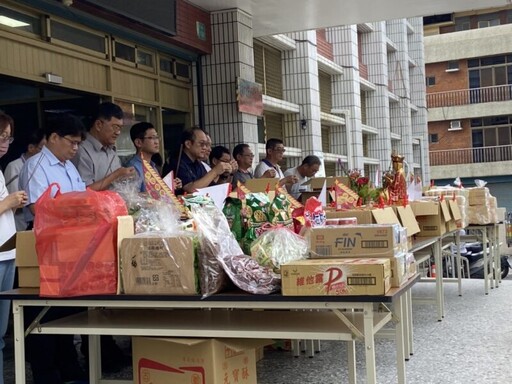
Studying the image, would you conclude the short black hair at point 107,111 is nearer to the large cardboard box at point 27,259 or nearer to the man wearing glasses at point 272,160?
the large cardboard box at point 27,259

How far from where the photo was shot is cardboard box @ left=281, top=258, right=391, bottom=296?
8.63 feet

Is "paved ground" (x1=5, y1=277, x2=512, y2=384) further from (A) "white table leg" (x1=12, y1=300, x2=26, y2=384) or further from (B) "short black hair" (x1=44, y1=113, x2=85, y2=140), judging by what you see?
(B) "short black hair" (x1=44, y1=113, x2=85, y2=140)

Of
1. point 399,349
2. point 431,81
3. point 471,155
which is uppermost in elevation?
point 431,81

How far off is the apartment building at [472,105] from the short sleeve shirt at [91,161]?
26701mm

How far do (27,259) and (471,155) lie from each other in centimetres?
2865

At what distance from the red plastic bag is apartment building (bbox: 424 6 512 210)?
2783cm

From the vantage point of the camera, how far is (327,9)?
8.22 m

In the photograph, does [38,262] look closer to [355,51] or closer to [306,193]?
[306,193]

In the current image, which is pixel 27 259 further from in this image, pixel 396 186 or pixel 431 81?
pixel 431 81

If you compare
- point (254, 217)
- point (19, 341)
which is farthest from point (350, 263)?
point (19, 341)

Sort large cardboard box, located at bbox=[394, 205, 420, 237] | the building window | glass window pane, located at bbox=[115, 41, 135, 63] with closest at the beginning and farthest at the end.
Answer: large cardboard box, located at bbox=[394, 205, 420, 237]
glass window pane, located at bbox=[115, 41, 135, 63]
the building window

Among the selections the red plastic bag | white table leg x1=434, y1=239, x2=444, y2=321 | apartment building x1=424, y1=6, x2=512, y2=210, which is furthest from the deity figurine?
apartment building x1=424, y1=6, x2=512, y2=210

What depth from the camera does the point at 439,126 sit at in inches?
1202

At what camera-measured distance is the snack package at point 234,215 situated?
3.24m
